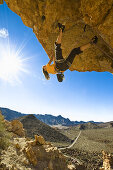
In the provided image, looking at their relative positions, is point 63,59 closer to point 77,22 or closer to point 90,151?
point 77,22

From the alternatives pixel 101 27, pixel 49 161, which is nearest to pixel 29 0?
pixel 101 27

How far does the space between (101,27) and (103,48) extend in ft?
7.25

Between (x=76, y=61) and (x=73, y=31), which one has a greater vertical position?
(x=73, y=31)

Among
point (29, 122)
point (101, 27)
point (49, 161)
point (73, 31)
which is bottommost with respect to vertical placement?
point (49, 161)

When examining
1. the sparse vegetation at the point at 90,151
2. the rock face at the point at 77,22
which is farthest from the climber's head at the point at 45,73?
the sparse vegetation at the point at 90,151

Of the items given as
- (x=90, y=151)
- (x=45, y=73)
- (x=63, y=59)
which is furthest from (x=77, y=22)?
(x=90, y=151)

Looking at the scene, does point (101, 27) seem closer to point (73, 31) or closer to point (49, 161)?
point (73, 31)

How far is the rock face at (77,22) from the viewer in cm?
357

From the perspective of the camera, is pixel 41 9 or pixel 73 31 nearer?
pixel 41 9

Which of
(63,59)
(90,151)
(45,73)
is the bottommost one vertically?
(90,151)

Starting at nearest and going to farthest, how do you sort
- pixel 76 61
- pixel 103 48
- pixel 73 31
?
pixel 103 48 < pixel 73 31 < pixel 76 61

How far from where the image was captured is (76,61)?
7.79m

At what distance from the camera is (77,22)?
5.50 meters

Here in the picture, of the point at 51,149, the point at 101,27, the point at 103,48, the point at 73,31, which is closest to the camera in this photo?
the point at 101,27
